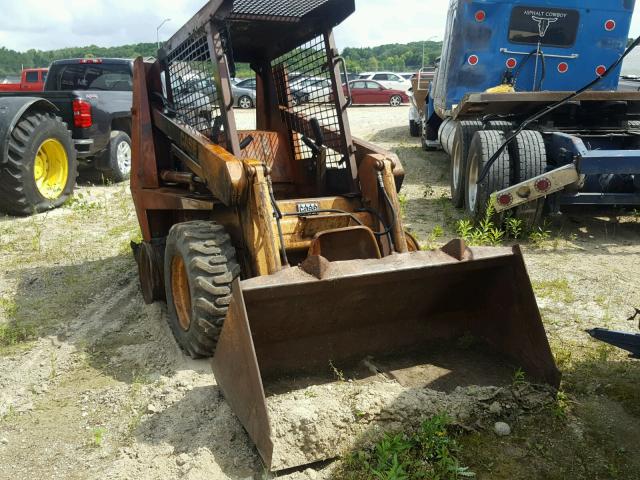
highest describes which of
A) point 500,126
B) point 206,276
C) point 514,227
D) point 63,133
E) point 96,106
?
point 96,106

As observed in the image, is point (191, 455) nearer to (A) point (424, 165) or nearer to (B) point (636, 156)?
(B) point (636, 156)

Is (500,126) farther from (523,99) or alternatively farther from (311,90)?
(311,90)

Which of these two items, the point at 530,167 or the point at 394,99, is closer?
the point at 530,167

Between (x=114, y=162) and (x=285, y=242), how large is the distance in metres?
6.77

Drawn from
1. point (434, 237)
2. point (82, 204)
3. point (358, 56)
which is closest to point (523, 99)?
point (434, 237)

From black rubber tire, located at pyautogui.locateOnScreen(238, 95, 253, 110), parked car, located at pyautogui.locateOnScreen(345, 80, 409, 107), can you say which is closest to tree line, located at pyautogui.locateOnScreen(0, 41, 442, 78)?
parked car, located at pyautogui.locateOnScreen(345, 80, 409, 107)

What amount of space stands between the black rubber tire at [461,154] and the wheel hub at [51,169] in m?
5.07

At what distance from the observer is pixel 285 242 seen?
4.04 meters

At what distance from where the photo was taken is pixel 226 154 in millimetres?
3795

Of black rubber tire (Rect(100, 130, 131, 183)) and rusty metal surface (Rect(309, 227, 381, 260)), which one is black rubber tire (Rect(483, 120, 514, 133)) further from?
black rubber tire (Rect(100, 130, 131, 183))

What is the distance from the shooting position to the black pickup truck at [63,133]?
303 inches

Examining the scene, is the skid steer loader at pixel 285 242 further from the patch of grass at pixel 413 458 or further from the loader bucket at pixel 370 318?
the patch of grass at pixel 413 458

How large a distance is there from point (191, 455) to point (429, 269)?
1.48 m

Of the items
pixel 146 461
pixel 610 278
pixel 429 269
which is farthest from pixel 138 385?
pixel 610 278
